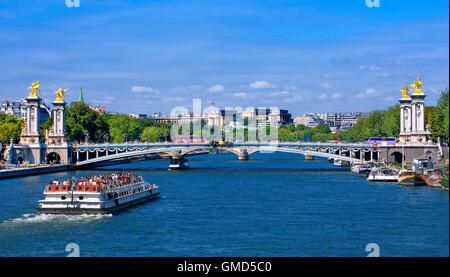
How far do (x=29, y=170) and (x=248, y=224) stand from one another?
33.6 meters

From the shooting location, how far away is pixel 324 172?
2349 inches

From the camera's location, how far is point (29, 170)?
56781 mm

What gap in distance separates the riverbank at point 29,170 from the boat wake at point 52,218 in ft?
76.3

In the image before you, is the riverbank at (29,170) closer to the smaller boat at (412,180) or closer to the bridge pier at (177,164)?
the bridge pier at (177,164)

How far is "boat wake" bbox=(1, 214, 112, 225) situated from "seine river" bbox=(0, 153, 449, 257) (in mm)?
43

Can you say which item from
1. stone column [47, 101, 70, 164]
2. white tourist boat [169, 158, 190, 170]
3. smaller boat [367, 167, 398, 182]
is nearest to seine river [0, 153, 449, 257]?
smaller boat [367, 167, 398, 182]

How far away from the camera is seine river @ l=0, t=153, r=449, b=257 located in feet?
74.7

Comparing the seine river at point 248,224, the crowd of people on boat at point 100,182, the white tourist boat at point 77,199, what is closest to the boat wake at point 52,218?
the seine river at point 248,224

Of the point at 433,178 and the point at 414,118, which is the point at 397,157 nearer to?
the point at 414,118

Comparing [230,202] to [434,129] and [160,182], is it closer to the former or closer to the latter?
[160,182]

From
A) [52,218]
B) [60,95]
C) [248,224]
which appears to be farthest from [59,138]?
[248,224]

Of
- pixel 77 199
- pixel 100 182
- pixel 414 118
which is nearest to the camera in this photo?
pixel 77 199

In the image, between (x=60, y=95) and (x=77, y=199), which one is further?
(x=60, y=95)

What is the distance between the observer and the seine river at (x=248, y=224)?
22.8 meters
